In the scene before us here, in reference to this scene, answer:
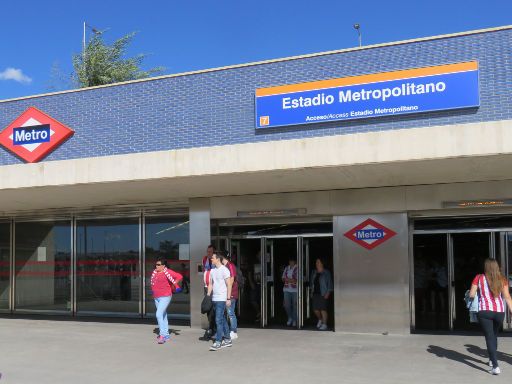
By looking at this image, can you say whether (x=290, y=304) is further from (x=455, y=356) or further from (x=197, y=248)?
(x=455, y=356)

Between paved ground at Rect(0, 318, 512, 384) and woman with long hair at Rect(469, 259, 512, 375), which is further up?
woman with long hair at Rect(469, 259, 512, 375)

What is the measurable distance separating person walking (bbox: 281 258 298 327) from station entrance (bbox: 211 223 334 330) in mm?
51

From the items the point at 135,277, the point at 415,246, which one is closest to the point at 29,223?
the point at 135,277

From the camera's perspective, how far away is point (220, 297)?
10078 mm

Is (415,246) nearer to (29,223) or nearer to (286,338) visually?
(286,338)

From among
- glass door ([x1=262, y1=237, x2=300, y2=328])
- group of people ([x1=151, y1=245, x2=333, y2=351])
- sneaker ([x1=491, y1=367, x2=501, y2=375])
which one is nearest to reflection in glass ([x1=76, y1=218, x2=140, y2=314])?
group of people ([x1=151, y1=245, x2=333, y2=351])

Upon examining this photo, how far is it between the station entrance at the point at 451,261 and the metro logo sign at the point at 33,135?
7.77m

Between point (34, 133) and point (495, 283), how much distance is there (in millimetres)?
9966

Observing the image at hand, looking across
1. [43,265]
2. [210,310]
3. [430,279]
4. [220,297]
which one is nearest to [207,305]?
[210,310]

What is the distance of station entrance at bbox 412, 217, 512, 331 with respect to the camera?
11398 mm

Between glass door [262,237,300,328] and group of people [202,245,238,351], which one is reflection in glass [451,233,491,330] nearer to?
glass door [262,237,300,328]

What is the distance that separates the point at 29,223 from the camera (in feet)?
53.9

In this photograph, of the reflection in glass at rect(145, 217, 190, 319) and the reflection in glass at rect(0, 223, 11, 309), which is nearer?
the reflection in glass at rect(145, 217, 190, 319)

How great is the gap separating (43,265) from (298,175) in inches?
361
